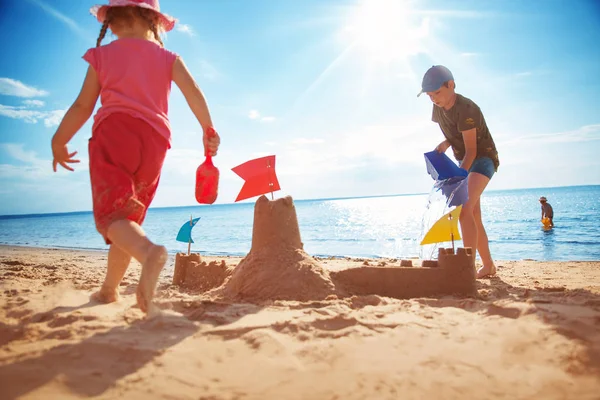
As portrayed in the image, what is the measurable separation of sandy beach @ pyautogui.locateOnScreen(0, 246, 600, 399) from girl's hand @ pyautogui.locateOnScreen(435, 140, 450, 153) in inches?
69.6

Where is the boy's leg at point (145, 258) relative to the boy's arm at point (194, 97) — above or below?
below

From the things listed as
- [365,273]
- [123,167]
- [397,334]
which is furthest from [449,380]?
[123,167]

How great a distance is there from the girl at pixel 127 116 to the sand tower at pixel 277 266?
81 cm

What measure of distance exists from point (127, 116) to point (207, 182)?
0.57m

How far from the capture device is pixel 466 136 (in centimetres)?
360

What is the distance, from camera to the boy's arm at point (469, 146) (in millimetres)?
3598

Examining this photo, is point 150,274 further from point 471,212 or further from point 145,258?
point 471,212

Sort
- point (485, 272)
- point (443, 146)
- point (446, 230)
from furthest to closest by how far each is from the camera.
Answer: point (485, 272) → point (443, 146) → point (446, 230)

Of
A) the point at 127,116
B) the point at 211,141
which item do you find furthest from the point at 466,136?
the point at 127,116

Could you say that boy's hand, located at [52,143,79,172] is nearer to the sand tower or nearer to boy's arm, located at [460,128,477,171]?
the sand tower

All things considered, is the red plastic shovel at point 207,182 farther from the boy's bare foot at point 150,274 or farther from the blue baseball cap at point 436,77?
the blue baseball cap at point 436,77

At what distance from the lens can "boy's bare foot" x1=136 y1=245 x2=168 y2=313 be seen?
5.83 ft

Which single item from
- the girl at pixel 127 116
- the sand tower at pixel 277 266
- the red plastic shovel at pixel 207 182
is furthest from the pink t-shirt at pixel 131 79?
the sand tower at pixel 277 266

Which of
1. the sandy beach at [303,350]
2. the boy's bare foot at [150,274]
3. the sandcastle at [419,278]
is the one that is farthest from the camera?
the sandcastle at [419,278]
